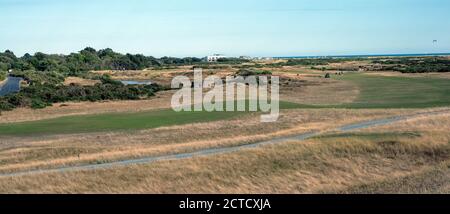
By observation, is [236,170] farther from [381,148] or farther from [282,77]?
[282,77]

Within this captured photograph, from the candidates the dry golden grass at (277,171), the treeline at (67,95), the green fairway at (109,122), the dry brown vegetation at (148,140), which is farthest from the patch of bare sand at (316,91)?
the dry golden grass at (277,171)

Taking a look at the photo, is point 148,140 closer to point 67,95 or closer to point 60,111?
point 60,111

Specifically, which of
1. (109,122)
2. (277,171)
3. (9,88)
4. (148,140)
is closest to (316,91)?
(109,122)

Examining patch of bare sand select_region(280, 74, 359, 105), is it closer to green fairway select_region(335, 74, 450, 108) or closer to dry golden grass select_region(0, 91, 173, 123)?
green fairway select_region(335, 74, 450, 108)
